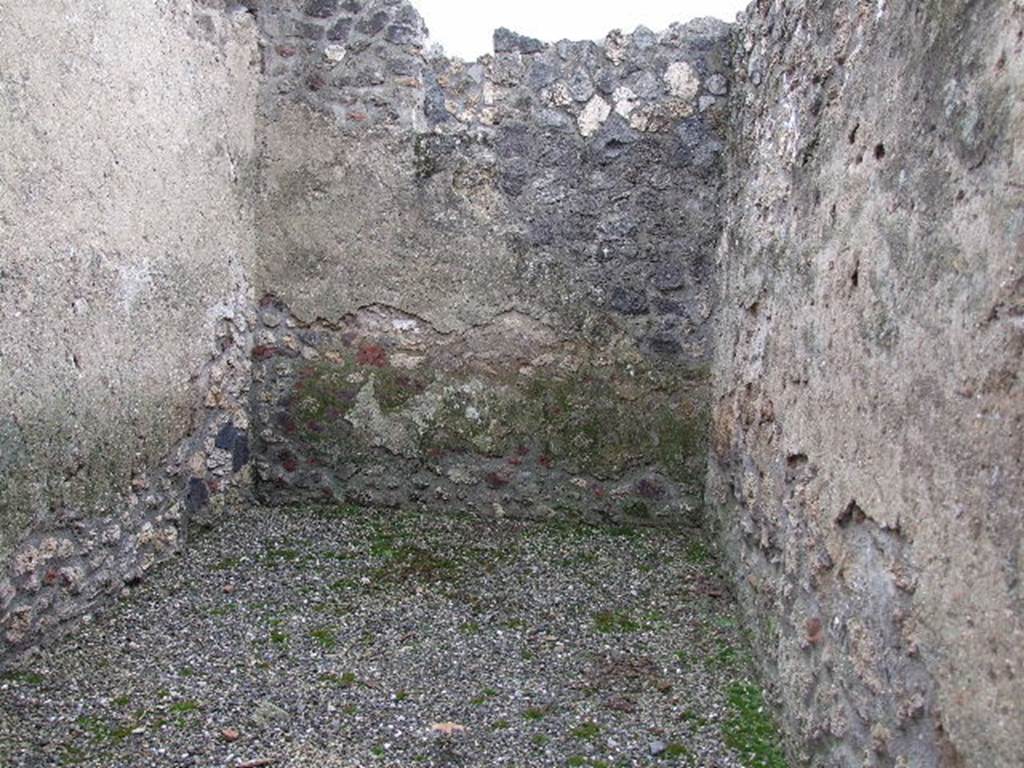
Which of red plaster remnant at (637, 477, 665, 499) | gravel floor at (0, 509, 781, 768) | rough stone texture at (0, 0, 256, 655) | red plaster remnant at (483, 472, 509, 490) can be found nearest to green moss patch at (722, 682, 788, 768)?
gravel floor at (0, 509, 781, 768)

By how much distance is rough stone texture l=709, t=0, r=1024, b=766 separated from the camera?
4.61 feet

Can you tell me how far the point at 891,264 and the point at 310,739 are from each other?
1714 mm

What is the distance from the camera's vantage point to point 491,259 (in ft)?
12.4

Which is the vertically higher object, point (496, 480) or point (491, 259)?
point (491, 259)

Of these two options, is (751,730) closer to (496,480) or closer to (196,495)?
(496,480)

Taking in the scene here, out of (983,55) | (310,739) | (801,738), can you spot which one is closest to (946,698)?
(801,738)

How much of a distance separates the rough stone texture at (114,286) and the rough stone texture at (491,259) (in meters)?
0.25

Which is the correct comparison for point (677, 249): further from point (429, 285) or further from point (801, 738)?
point (801, 738)

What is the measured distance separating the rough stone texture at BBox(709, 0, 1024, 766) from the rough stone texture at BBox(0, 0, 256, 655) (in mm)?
1963

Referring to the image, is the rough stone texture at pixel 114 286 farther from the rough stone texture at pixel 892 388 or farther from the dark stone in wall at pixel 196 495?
the rough stone texture at pixel 892 388

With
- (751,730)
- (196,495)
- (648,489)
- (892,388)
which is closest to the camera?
(892,388)

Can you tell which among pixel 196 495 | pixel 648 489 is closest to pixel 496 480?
pixel 648 489

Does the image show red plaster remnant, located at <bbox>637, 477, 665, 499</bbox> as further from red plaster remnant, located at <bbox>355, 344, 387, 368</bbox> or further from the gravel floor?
red plaster remnant, located at <bbox>355, 344, 387, 368</bbox>

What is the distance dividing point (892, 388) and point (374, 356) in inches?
94.6
